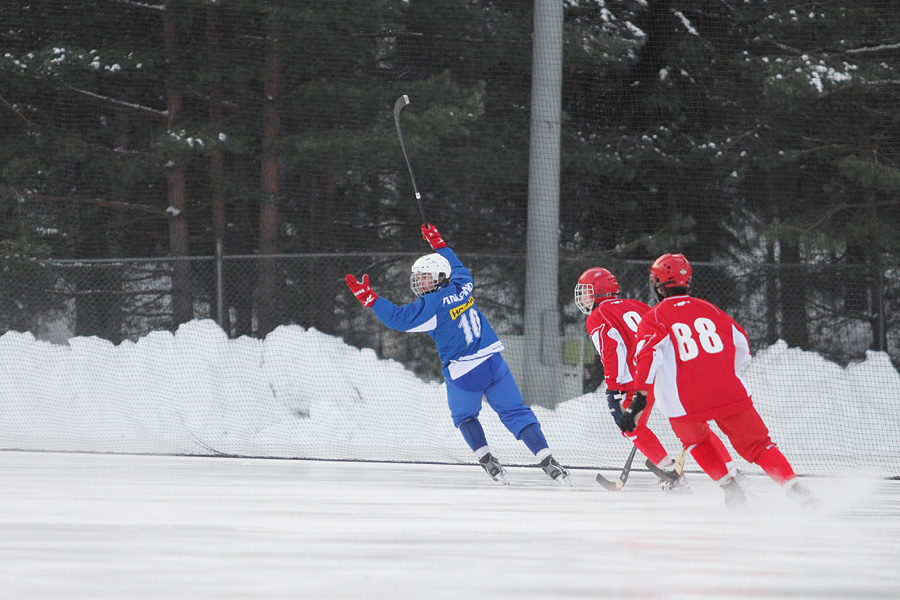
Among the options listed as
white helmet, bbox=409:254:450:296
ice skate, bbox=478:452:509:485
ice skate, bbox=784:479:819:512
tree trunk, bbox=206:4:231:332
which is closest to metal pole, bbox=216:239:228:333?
tree trunk, bbox=206:4:231:332

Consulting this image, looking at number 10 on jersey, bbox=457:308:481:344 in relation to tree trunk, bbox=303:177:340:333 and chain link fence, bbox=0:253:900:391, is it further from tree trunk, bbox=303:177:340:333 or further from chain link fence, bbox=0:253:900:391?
tree trunk, bbox=303:177:340:333

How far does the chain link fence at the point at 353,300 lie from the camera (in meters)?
12.1

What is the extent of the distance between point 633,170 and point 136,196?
6.38 meters

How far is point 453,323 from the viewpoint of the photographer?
6.10 m

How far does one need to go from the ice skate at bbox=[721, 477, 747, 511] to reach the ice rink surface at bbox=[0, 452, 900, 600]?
0.12m

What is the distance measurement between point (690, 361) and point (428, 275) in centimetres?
182

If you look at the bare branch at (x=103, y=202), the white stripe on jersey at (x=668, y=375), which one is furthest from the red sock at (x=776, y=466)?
the bare branch at (x=103, y=202)

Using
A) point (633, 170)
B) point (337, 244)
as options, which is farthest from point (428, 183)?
point (633, 170)

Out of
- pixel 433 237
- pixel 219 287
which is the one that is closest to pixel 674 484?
pixel 433 237

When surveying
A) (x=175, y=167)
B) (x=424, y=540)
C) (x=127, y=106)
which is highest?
(x=127, y=106)

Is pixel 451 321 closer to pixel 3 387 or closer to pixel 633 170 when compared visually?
pixel 3 387

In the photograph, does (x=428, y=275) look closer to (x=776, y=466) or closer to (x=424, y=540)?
(x=776, y=466)

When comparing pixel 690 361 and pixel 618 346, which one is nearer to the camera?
pixel 690 361

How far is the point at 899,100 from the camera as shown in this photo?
43.8 feet
